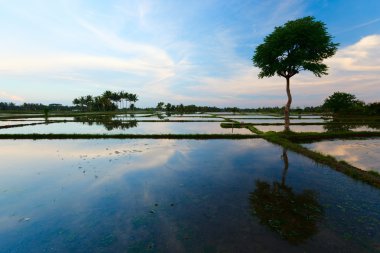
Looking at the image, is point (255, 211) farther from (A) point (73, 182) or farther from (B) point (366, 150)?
(B) point (366, 150)

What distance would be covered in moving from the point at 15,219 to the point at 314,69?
2725 cm

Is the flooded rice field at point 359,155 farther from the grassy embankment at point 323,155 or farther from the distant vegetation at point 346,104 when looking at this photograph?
the distant vegetation at point 346,104

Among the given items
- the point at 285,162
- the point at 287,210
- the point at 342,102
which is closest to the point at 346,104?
the point at 342,102

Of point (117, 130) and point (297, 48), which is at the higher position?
point (297, 48)

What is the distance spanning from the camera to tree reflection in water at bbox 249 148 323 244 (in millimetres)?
5645

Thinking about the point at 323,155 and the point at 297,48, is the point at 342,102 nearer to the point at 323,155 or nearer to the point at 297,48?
the point at 297,48

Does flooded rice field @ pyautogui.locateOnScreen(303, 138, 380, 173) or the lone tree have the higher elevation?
the lone tree

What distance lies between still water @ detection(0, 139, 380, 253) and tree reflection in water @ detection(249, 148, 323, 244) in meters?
0.03

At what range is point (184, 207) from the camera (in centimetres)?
712

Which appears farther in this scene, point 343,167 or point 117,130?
point 117,130

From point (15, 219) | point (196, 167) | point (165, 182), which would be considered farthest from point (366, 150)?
point (15, 219)

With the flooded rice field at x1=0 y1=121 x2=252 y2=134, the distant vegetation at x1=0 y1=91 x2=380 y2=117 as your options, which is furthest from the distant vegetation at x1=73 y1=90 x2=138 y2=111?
the flooded rice field at x1=0 y1=121 x2=252 y2=134

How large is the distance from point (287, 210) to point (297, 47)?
2218 centimetres

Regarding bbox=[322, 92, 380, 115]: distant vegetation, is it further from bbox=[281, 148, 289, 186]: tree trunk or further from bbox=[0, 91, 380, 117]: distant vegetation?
bbox=[281, 148, 289, 186]: tree trunk
